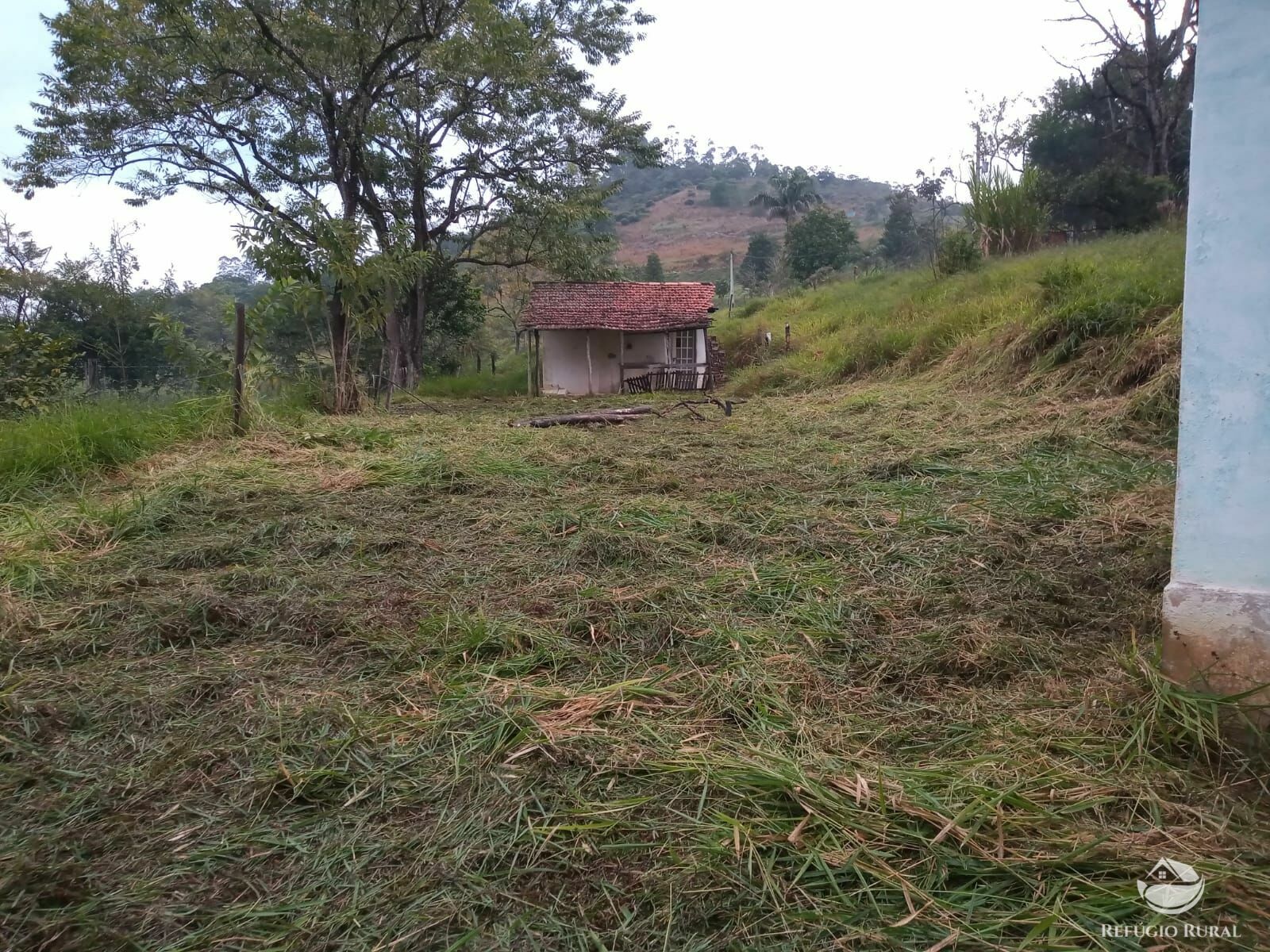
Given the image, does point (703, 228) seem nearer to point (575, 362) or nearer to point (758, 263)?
point (758, 263)

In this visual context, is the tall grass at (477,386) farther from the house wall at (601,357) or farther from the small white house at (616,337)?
the house wall at (601,357)

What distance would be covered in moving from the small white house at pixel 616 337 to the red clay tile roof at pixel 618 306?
22 mm

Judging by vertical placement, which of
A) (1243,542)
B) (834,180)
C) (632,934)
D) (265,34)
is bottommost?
(632,934)

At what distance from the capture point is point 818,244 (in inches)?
1278

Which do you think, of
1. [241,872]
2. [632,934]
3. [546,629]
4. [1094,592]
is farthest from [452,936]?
[1094,592]

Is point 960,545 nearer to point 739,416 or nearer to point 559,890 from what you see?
point 559,890

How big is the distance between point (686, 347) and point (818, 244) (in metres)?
15.7

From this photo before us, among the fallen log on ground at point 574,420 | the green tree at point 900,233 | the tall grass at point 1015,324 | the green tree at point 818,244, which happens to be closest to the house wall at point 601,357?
the tall grass at point 1015,324

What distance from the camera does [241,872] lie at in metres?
1.47

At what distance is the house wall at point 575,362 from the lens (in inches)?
776

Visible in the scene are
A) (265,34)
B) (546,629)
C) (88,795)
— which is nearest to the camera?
(88,795)

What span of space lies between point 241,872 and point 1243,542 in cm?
245

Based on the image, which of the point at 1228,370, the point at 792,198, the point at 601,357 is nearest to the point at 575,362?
the point at 601,357

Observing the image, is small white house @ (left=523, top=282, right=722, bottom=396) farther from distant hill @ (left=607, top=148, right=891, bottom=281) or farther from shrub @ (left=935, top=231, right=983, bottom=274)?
distant hill @ (left=607, top=148, right=891, bottom=281)
